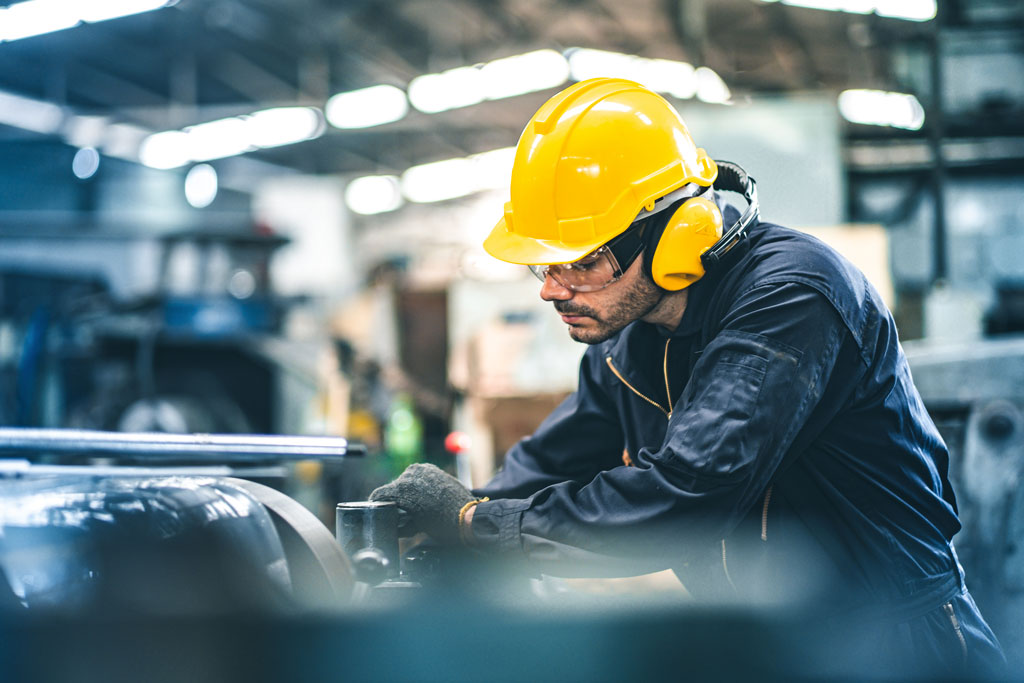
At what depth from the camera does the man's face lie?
145 cm

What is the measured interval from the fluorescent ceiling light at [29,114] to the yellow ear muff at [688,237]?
401 inches

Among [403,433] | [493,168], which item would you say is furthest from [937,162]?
[493,168]

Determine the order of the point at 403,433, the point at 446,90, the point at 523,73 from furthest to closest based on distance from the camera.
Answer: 1. the point at 446,90
2. the point at 523,73
3. the point at 403,433

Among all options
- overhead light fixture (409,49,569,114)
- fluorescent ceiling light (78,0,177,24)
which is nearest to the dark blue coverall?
fluorescent ceiling light (78,0,177,24)

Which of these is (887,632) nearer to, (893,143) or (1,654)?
(1,654)

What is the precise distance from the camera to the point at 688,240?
1.37m

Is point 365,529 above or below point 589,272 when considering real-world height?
below

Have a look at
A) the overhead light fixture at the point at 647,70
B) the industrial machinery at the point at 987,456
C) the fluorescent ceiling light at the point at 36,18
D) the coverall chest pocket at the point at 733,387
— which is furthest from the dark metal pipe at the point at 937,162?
the fluorescent ceiling light at the point at 36,18

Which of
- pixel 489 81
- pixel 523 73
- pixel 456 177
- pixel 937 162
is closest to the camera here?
pixel 937 162

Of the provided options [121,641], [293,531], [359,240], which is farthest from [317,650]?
[359,240]

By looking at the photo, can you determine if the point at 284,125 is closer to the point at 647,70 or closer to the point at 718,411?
the point at 647,70

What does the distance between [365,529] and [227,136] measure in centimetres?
1133

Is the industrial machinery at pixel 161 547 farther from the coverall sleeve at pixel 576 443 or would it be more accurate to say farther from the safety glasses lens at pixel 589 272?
the safety glasses lens at pixel 589 272

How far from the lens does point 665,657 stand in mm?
690
